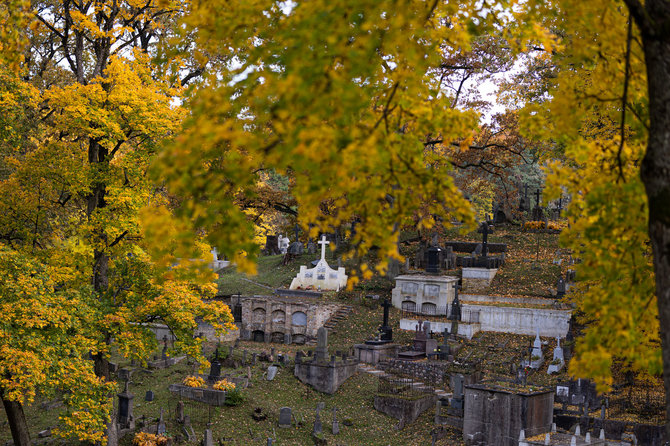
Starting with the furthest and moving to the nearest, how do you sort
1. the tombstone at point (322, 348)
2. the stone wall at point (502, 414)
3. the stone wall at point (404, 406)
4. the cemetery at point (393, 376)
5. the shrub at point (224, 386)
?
the tombstone at point (322, 348) < the shrub at point (224, 386) < the stone wall at point (404, 406) < the cemetery at point (393, 376) < the stone wall at point (502, 414)

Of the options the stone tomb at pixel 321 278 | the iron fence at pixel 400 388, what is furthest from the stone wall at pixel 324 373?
the stone tomb at pixel 321 278

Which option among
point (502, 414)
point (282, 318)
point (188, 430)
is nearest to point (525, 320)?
point (282, 318)

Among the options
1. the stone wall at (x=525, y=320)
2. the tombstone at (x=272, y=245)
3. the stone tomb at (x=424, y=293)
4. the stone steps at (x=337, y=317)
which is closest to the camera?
the stone wall at (x=525, y=320)

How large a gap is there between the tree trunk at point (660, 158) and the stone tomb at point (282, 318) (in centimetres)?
2973

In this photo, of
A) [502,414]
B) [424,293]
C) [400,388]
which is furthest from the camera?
[424,293]

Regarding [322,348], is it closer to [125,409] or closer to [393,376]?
[393,376]

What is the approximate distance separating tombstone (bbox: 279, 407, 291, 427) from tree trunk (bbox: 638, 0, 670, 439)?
1758 cm

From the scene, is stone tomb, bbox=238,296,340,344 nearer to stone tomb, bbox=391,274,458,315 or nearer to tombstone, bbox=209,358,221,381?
stone tomb, bbox=391,274,458,315

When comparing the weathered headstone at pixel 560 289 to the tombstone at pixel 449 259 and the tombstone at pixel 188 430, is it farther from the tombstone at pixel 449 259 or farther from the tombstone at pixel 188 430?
the tombstone at pixel 188 430

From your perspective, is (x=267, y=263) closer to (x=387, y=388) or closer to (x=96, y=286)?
(x=387, y=388)

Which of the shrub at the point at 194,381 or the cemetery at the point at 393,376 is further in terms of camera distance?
the shrub at the point at 194,381

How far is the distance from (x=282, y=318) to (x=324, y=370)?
388 inches

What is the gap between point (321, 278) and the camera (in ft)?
129

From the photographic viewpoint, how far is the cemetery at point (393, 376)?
727 inches
